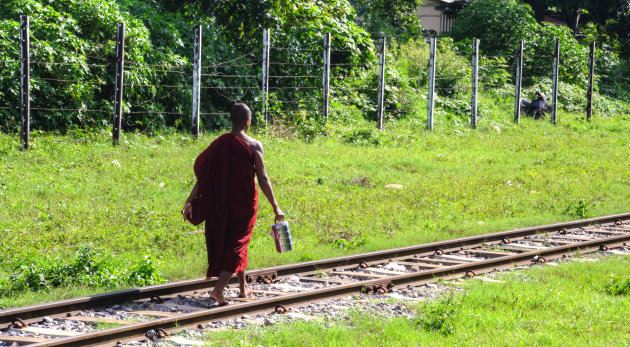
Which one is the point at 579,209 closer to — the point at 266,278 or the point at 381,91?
the point at 266,278

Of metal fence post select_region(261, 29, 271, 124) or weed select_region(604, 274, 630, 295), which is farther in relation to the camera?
metal fence post select_region(261, 29, 271, 124)

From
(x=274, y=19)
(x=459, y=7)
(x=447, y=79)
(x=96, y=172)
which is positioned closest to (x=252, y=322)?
(x=96, y=172)

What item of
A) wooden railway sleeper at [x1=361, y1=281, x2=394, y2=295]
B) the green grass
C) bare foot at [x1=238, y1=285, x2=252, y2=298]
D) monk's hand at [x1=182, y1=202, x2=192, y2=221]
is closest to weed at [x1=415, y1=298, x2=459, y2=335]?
the green grass

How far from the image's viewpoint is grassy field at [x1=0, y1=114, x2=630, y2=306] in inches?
364

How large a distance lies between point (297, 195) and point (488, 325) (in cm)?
713

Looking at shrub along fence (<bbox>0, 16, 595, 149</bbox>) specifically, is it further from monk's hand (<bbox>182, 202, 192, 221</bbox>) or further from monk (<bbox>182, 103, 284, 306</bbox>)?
monk (<bbox>182, 103, 284, 306</bbox>)

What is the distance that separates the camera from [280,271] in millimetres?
8844

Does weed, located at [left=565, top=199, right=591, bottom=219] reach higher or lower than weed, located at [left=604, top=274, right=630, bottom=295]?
higher

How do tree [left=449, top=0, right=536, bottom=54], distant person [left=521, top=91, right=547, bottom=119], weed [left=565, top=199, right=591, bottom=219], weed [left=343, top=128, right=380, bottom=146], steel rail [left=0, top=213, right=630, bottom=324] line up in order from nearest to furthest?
steel rail [left=0, top=213, right=630, bottom=324], weed [left=565, top=199, right=591, bottom=219], weed [left=343, top=128, right=380, bottom=146], distant person [left=521, top=91, right=547, bottom=119], tree [left=449, top=0, right=536, bottom=54]

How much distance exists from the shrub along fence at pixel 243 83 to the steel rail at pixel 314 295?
9328 millimetres

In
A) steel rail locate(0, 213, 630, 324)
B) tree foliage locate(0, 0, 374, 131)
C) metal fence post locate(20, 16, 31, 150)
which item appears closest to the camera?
steel rail locate(0, 213, 630, 324)

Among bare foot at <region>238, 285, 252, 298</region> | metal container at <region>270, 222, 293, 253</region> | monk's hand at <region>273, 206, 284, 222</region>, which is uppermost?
monk's hand at <region>273, 206, 284, 222</region>

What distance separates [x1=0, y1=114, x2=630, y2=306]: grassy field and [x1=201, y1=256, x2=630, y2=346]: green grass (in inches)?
96.9

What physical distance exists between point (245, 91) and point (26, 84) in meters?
6.77
